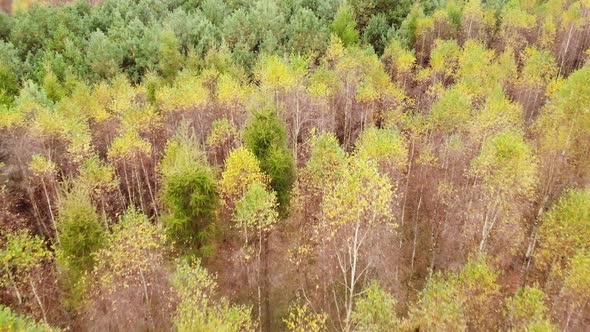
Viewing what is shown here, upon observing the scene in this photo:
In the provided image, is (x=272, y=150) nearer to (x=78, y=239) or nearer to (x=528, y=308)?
(x=78, y=239)

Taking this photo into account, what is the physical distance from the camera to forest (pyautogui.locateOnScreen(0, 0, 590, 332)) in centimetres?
2464

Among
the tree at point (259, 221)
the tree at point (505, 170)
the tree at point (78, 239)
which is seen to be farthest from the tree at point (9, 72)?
the tree at point (505, 170)

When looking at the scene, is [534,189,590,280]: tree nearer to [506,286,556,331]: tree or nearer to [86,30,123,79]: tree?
[506,286,556,331]: tree

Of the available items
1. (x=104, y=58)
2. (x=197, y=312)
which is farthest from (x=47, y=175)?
(x=104, y=58)

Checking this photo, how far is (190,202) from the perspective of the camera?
29938 millimetres

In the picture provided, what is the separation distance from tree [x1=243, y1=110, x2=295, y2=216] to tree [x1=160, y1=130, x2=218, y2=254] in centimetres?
588

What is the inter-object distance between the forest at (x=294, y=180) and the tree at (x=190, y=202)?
0.18 meters

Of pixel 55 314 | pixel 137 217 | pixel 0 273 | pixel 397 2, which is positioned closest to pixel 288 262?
pixel 137 217

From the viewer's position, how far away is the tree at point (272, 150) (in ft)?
115

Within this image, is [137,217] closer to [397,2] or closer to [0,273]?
[0,273]

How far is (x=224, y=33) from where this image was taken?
63719mm

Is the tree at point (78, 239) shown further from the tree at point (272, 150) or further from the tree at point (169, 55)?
the tree at point (169, 55)

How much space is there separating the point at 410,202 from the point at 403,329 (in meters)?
23.3

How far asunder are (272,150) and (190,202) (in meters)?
8.99
